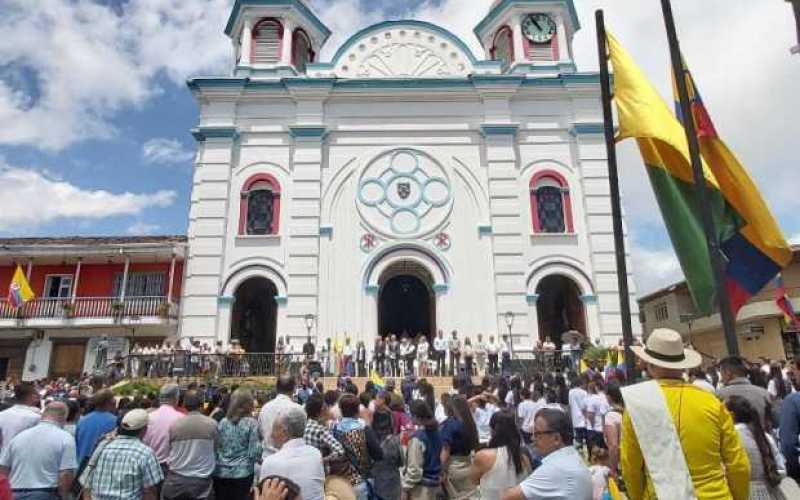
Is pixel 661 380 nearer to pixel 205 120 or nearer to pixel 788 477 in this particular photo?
pixel 788 477

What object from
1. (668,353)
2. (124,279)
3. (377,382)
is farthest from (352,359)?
(668,353)

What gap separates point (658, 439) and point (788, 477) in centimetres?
355

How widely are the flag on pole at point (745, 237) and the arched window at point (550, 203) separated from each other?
15.3m

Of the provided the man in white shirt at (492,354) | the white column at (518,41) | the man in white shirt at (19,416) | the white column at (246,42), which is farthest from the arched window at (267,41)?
the man in white shirt at (19,416)

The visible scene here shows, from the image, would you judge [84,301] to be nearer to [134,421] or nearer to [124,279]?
[124,279]

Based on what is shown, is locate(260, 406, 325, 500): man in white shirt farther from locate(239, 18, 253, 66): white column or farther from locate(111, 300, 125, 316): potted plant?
locate(239, 18, 253, 66): white column

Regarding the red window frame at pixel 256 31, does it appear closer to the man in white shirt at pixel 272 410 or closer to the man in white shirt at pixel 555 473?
the man in white shirt at pixel 272 410

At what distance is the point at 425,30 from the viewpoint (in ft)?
82.9

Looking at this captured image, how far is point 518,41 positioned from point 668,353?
2458cm

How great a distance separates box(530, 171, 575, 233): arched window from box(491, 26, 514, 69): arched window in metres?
6.40

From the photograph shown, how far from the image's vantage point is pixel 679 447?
309 centimetres

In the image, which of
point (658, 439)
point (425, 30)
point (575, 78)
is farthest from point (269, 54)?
point (658, 439)

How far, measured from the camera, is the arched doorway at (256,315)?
77.7ft

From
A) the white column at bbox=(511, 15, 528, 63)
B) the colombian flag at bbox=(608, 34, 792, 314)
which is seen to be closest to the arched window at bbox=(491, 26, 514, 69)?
the white column at bbox=(511, 15, 528, 63)
